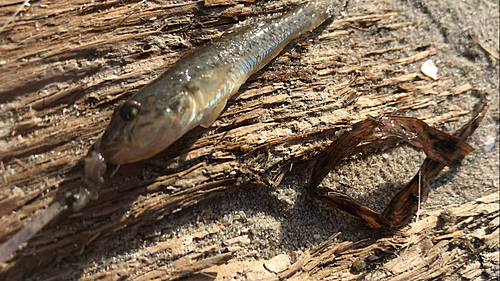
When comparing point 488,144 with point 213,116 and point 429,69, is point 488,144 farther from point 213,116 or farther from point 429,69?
point 213,116

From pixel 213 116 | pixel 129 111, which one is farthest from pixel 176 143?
pixel 129 111

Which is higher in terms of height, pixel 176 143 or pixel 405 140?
pixel 176 143

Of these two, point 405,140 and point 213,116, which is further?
point 405,140

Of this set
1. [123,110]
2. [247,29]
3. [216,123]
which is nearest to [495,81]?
[247,29]

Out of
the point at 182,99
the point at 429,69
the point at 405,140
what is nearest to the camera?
the point at 182,99

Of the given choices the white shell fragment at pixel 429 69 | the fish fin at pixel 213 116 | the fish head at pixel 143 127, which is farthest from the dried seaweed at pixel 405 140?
the fish head at pixel 143 127

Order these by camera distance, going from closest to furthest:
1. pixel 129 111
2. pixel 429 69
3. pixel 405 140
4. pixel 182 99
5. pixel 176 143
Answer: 1. pixel 129 111
2. pixel 182 99
3. pixel 176 143
4. pixel 405 140
5. pixel 429 69

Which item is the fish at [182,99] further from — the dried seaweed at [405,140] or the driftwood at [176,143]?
the dried seaweed at [405,140]

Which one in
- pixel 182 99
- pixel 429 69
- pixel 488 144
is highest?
pixel 429 69
